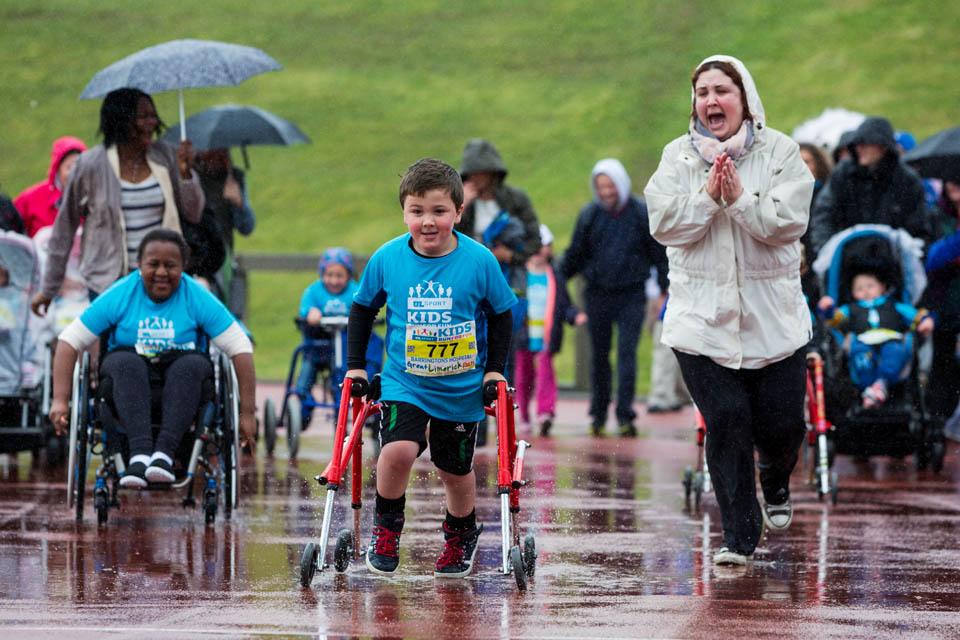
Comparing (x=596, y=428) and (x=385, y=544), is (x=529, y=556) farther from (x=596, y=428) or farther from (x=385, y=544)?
(x=596, y=428)

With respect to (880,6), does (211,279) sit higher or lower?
lower

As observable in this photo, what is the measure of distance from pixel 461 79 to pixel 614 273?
93.0 feet

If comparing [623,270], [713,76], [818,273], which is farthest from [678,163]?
[623,270]

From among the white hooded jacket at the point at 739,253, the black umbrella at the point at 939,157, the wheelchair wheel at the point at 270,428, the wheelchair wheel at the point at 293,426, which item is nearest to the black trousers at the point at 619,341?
the black umbrella at the point at 939,157

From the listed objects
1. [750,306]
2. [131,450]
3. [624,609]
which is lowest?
[624,609]

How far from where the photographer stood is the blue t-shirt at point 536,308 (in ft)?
47.2

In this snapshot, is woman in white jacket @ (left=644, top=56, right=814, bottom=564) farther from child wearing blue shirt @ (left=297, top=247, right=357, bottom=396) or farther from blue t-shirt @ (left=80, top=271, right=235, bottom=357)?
child wearing blue shirt @ (left=297, top=247, right=357, bottom=396)

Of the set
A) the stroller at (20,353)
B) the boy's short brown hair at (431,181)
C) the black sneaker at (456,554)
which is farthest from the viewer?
the stroller at (20,353)

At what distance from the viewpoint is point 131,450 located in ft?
27.5

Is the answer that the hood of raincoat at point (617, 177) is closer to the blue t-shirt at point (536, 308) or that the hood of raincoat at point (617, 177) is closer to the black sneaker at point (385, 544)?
the blue t-shirt at point (536, 308)

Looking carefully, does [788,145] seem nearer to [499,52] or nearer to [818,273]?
[818,273]

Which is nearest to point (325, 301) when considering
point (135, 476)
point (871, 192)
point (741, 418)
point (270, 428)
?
point (270, 428)

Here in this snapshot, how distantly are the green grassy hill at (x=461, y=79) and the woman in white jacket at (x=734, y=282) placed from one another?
25.0 metres

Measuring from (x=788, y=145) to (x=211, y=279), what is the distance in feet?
17.9
